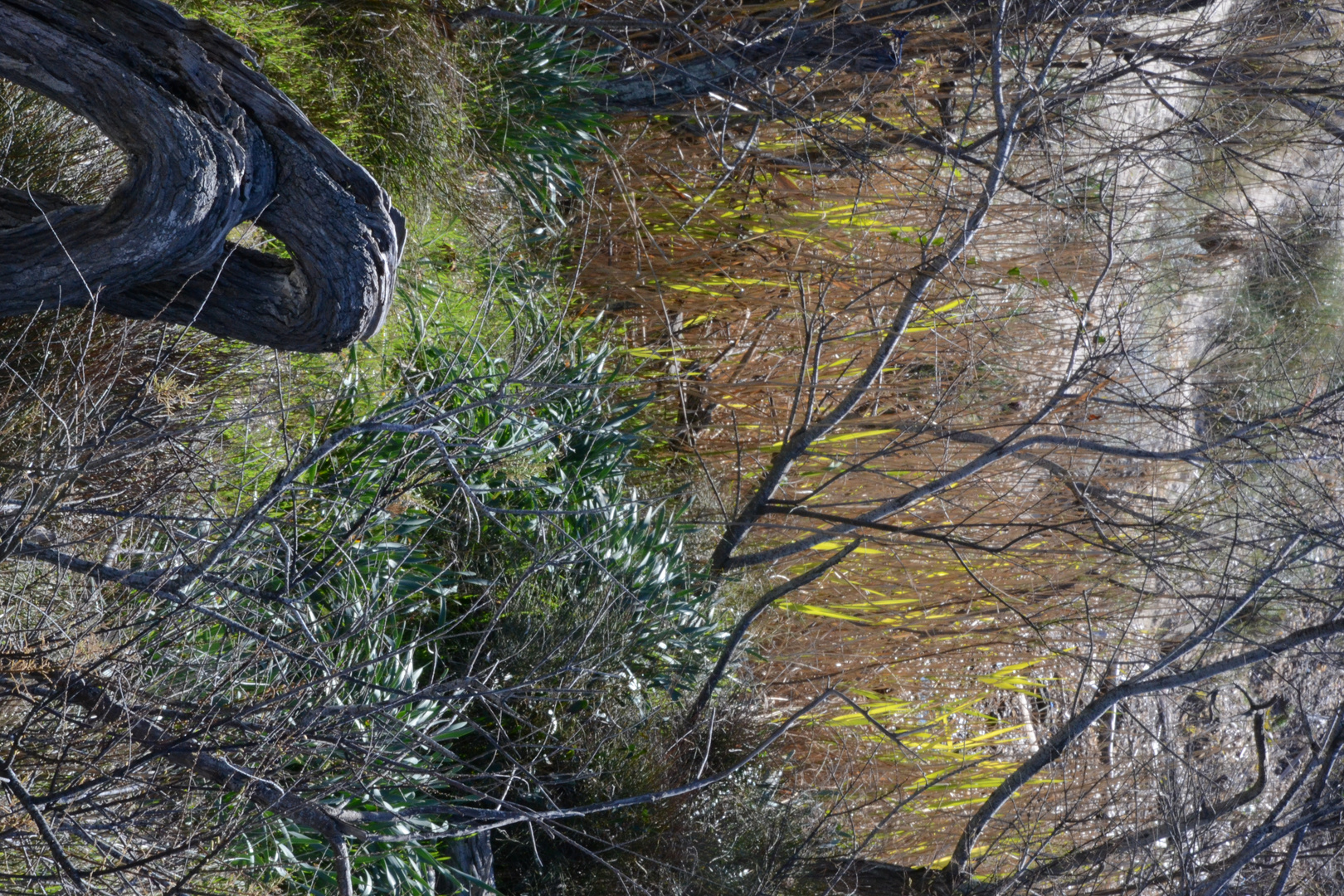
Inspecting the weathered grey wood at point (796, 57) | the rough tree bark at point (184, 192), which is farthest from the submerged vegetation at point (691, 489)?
the rough tree bark at point (184, 192)

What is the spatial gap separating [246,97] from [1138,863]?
17.3 feet

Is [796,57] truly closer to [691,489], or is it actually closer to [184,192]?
[691,489]

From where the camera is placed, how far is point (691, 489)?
561 centimetres

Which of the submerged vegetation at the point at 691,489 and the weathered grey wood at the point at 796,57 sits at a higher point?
the weathered grey wood at the point at 796,57

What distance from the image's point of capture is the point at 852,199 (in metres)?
5.34

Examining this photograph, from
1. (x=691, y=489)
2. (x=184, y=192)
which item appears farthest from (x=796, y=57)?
(x=184, y=192)

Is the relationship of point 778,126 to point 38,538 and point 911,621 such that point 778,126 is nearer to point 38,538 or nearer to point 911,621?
point 911,621

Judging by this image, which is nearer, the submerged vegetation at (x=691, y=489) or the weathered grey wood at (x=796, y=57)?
the submerged vegetation at (x=691, y=489)

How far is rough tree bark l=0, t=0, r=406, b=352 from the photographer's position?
7.09ft

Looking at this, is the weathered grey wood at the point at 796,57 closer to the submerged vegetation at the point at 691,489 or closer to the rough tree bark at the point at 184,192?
the submerged vegetation at the point at 691,489

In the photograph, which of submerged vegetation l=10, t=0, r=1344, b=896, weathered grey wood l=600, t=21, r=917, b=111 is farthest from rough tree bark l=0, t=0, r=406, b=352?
weathered grey wood l=600, t=21, r=917, b=111

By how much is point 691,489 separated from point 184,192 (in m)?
3.74

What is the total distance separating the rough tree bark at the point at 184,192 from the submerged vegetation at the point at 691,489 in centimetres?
36

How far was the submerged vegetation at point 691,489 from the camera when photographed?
9.23 feet
